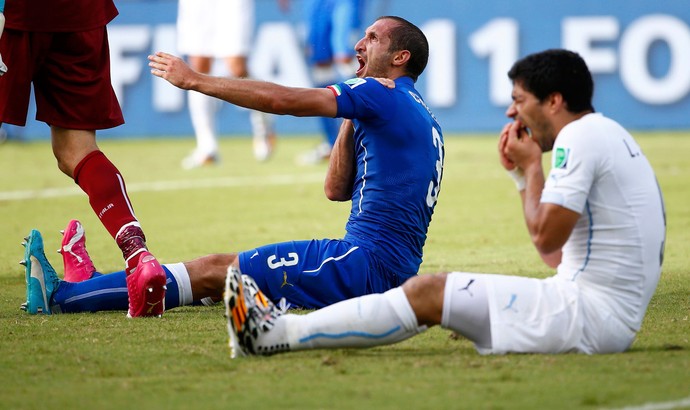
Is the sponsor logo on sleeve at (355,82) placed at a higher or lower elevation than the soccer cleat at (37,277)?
higher

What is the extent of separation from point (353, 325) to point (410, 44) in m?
1.66

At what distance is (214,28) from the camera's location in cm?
1362

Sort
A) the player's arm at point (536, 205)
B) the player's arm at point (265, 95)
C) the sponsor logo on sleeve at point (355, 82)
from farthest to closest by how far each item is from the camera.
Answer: the sponsor logo on sleeve at point (355, 82) < the player's arm at point (265, 95) < the player's arm at point (536, 205)

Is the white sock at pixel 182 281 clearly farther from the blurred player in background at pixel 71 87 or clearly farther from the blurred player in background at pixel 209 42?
the blurred player in background at pixel 209 42

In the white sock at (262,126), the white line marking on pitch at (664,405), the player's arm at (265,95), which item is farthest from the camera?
the white sock at (262,126)

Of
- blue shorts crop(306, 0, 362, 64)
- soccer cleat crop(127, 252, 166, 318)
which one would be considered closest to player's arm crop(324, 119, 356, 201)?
soccer cleat crop(127, 252, 166, 318)

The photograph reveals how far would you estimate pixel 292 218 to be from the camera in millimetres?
9445

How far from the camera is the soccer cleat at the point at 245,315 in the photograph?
13.5 feet

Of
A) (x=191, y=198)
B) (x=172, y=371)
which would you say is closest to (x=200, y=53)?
(x=191, y=198)

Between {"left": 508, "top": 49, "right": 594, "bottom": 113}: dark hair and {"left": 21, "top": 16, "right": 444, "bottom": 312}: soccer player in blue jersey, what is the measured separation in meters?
0.89

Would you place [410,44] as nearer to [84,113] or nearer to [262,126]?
[84,113]

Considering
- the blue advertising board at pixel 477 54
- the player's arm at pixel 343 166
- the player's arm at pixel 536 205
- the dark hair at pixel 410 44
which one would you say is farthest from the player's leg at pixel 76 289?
the blue advertising board at pixel 477 54

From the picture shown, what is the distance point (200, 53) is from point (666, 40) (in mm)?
6421

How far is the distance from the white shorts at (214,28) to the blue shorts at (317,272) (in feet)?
28.3
